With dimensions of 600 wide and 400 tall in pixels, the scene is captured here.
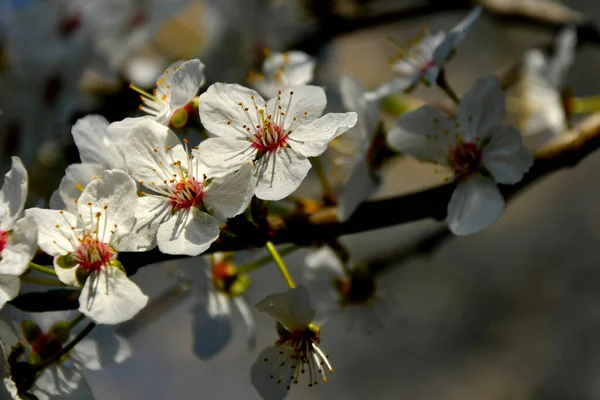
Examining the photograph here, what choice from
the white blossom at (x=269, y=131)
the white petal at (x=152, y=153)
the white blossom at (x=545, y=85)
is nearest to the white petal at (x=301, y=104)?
the white blossom at (x=269, y=131)

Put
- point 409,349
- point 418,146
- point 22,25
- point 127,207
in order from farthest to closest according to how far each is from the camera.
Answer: point 409,349, point 22,25, point 418,146, point 127,207

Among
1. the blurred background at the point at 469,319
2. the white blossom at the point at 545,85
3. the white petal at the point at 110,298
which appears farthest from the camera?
the blurred background at the point at 469,319

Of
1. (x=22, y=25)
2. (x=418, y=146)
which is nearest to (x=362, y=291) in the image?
(x=418, y=146)

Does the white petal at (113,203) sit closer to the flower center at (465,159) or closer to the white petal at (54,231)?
the white petal at (54,231)

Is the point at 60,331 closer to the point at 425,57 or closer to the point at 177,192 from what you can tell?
the point at 177,192

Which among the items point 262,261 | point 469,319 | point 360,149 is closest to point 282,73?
point 360,149

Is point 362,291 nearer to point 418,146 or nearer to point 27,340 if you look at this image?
point 418,146

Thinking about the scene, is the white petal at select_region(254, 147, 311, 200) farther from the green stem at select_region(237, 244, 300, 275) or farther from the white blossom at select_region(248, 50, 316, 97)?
the white blossom at select_region(248, 50, 316, 97)

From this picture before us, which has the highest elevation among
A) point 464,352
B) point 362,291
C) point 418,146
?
point 418,146

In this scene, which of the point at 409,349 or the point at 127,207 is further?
the point at 409,349
